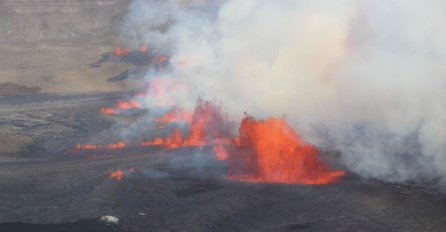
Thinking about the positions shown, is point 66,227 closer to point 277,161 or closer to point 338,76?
point 277,161

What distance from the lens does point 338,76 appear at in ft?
83.1

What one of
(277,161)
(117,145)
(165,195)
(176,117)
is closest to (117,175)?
(165,195)

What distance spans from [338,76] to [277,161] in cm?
905

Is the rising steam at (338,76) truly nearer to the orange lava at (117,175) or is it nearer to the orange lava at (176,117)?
the orange lava at (176,117)

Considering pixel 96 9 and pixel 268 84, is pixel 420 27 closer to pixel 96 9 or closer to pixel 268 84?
pixel 268 84

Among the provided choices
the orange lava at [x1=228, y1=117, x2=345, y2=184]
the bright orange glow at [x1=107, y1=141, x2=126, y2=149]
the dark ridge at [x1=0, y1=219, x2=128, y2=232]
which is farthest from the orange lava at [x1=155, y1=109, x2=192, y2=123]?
the dark ridge at [x1=0, y1=219, x2=128, y2=232]

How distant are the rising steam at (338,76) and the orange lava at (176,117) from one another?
1986mm

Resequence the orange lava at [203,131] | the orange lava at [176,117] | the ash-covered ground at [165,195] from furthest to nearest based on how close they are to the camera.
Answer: the orange lava at [176,117]
the orange lava at [203,131]
the ash-covered ground at [165,195]

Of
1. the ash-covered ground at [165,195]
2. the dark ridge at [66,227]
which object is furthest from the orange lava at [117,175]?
the dark ridge at [66,227]

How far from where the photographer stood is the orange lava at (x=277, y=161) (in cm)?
1716

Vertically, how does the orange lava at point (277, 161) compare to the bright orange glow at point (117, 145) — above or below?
below

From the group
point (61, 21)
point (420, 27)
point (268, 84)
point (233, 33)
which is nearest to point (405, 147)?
point (420, 27)

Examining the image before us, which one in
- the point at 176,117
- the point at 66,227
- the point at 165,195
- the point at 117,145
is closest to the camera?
the point at 66,227

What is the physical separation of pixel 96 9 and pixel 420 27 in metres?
62.7
